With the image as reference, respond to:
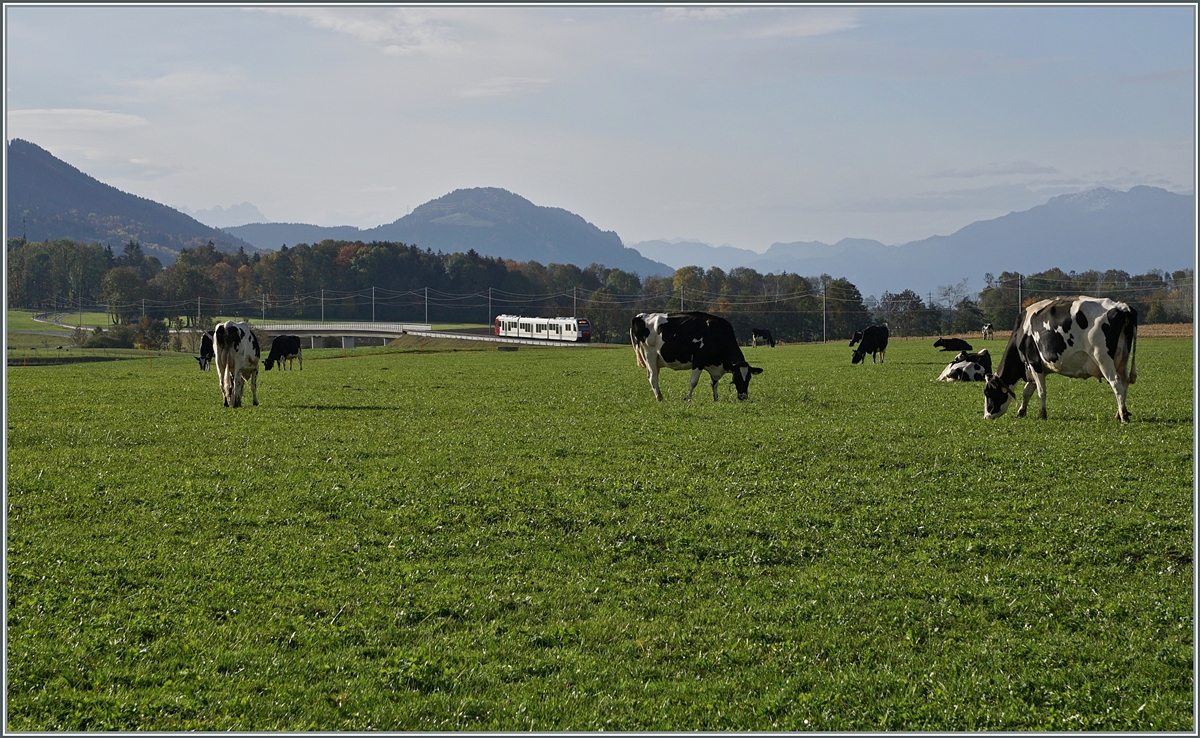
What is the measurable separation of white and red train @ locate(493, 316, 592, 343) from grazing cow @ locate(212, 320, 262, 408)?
281ft

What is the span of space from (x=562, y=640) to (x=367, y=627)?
75.1 inches

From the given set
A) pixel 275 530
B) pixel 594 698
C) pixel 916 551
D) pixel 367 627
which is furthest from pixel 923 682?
pixel 275 530

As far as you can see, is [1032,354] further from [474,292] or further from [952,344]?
[474,292]

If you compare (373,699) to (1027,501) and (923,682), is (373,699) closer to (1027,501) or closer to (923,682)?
(923,682)

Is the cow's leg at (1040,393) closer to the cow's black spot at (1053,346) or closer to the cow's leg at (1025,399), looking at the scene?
the cow's leg at (1025,399)

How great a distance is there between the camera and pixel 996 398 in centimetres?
2297

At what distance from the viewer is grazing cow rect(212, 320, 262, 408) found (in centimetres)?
2798

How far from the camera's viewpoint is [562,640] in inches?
358

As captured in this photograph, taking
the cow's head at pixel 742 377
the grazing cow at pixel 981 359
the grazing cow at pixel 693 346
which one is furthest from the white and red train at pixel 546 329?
the cow's head at pixel 742 377

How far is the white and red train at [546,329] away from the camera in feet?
375

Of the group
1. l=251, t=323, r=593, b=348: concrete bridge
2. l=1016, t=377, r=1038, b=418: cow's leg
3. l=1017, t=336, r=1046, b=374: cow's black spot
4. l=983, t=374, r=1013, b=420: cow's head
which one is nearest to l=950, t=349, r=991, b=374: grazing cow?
l=1016, t=377, r=1038, b=418: cow's leg

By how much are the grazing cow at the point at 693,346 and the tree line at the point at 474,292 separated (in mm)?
75439

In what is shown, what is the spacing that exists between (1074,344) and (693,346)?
10.5 m

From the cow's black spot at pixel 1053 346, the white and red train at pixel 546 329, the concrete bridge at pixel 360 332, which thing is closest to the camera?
the cow's black spot at pixel 1053 346
